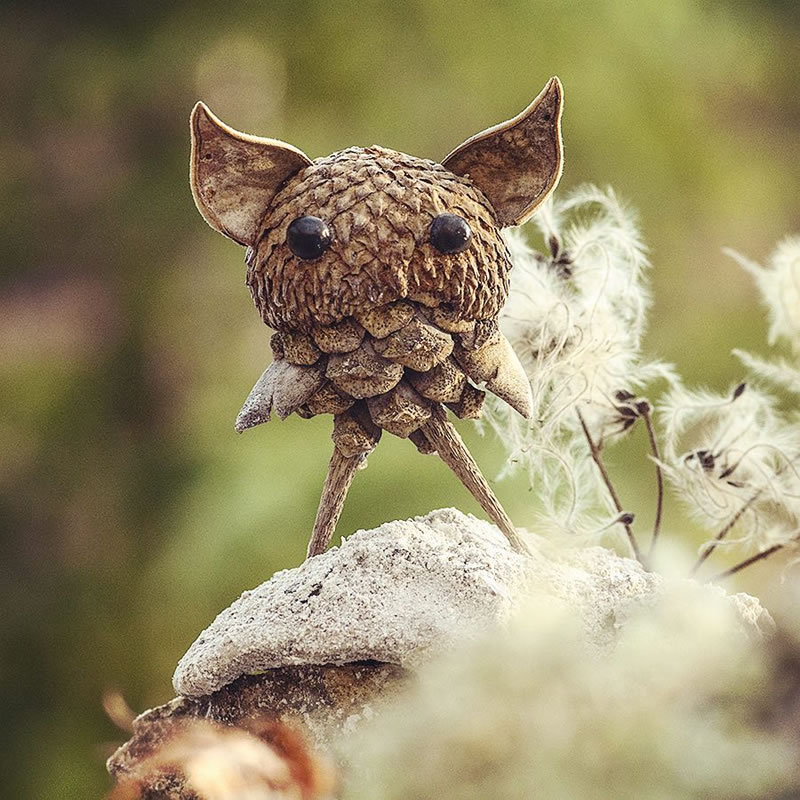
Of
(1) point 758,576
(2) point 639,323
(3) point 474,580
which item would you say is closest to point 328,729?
(3) point 474,580

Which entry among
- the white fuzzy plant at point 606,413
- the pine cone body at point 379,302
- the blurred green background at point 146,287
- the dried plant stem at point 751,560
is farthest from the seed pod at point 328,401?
the blurred green background at point 146,287

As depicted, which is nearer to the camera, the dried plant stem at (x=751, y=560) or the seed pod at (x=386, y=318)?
the seed pod at (x=386, y=318)

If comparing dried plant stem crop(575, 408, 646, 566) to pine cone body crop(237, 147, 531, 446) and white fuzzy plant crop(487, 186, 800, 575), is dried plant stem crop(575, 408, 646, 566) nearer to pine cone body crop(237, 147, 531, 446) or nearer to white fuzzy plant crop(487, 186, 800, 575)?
white fuzzy plant crop(487, 186, 800, 575)

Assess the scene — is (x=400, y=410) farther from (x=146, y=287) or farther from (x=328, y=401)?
(x=146, y=287)

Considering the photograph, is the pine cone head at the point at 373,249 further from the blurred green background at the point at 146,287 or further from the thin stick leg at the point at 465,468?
the blurred green background at the point at 146,287

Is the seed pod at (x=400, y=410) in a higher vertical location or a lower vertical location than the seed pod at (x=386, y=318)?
lower

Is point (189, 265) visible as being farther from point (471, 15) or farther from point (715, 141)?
point (715, 141)
